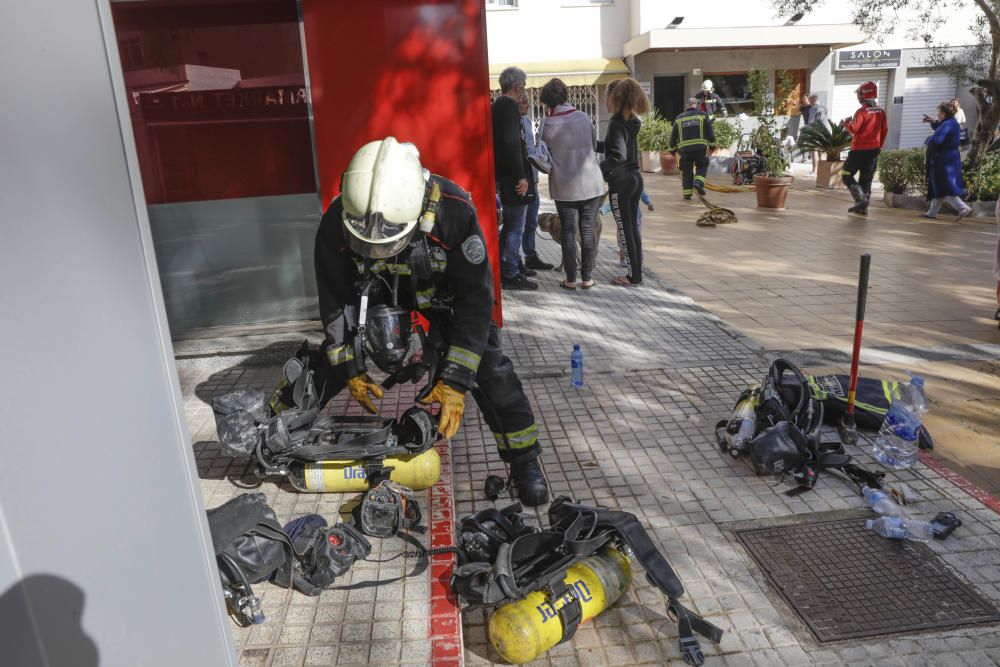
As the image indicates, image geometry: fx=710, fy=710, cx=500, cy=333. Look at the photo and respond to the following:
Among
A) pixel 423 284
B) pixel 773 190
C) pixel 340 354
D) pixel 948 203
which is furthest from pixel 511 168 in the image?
pixel 948 203

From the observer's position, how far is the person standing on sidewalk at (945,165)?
1044 cm

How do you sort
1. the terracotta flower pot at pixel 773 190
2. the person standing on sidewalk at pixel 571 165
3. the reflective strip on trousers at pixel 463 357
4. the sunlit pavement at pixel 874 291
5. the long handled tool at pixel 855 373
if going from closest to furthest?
1. the reflective strip on trousers at pixel 463 357
2. the long handled tool at pixel 855 373
3. the sunlit pavement at pixel 874 291
4. the person standing on sidewalk at pixel 571 165
5. the terracotta flower pot at pixel 773 190

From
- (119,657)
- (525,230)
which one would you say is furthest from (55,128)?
(525,230)

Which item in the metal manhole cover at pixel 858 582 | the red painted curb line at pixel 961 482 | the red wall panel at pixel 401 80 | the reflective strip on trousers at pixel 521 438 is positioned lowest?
the metal manhole cover at pixel 858 582

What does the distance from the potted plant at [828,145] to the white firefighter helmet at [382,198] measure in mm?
13527

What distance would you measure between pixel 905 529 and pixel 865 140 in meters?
9.73

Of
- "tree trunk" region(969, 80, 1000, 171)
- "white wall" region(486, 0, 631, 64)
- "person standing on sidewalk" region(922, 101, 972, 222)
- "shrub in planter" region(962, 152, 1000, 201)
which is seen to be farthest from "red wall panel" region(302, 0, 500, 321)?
"white wall" region(486, 0, 631, 64)

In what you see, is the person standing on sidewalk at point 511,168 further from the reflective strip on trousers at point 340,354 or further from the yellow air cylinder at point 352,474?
the yellow air cylinder at point 352,474

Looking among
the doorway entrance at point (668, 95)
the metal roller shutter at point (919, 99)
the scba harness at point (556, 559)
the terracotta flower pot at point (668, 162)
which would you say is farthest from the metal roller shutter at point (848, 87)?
the scba harness at point (556, 559)

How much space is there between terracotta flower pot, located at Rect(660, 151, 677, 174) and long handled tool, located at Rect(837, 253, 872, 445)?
1413 centimetres

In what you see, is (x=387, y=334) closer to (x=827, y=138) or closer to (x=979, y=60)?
(x=827, y=138)

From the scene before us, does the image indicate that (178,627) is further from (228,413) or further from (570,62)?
(570,62)

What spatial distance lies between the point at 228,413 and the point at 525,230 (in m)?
5.36

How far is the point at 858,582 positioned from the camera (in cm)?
298
